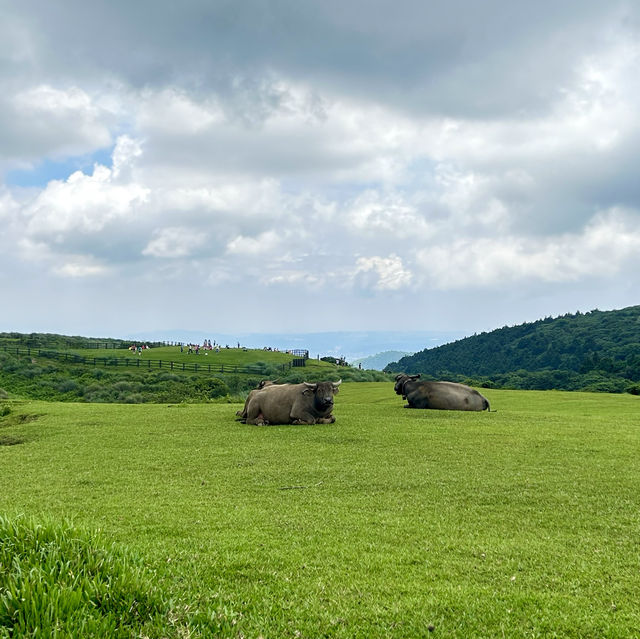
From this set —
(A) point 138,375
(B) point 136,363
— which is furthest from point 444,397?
(B) point 136,363

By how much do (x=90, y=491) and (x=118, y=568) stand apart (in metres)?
5.12

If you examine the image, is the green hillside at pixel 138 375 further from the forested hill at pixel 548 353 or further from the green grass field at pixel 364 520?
the forested hill at pixel 548 353

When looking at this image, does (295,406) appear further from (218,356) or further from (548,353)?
(548,353)

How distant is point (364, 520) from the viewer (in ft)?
22.7

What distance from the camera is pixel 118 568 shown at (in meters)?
4.23

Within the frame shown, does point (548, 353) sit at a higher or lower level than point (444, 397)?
higher

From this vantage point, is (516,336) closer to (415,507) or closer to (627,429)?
(627,429)

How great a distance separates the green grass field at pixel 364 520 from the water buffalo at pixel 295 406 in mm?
1990

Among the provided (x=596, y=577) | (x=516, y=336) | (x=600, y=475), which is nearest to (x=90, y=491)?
(x=596, y=577)

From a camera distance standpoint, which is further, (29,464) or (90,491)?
(29,464)

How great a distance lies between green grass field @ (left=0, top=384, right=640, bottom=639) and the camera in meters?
4.32

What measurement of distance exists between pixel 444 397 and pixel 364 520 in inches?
564

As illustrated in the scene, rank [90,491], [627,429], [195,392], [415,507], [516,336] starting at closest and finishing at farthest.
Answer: [415,507] < [90,491] < [627,429] < [195,392] < [516,336]

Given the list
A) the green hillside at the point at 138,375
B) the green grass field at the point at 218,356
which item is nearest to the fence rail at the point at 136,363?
the green hillside at the point at 138,375
